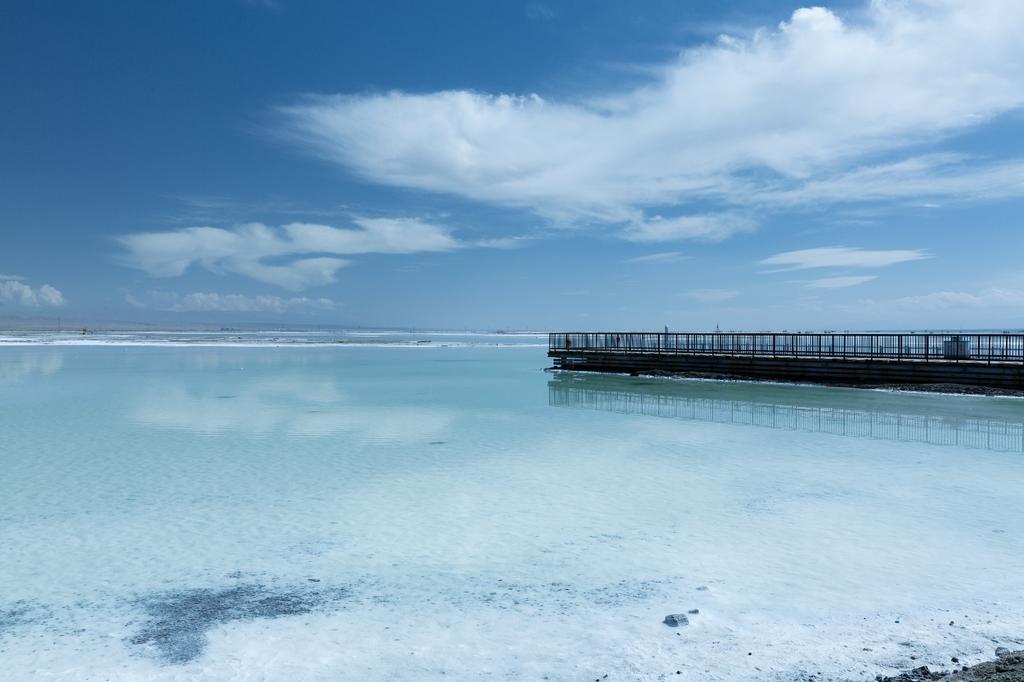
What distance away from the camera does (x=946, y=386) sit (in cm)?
2916

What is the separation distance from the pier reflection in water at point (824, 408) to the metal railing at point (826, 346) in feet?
12.1

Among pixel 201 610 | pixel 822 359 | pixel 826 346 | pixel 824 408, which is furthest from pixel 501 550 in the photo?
pixel 826 346

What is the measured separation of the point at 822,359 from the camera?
1334 inches

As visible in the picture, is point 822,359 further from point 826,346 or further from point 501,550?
point 501,550

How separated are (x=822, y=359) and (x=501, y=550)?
29633 mm

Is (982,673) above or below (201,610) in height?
above

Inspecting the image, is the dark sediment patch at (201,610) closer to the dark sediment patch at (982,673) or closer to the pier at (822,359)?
the dark sediment patch at (982,673)

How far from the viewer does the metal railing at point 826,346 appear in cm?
3073

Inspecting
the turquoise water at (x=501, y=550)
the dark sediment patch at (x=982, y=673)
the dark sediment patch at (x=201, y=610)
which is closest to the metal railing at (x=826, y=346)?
the turquoise water at (x=501, y=550)

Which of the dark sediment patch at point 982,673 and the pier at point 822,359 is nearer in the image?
the dark sediment patch at point 982,673

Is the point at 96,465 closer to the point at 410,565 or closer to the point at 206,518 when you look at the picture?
the point at 206,518

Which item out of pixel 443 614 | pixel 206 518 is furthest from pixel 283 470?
pixel 443 614

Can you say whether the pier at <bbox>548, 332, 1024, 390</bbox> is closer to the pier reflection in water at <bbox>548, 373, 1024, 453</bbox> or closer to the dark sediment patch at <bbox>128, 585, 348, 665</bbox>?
the pier reflection in water at <bbox>548, 373, 1024, 453</bbox>

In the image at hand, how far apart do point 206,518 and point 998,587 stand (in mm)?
10069
